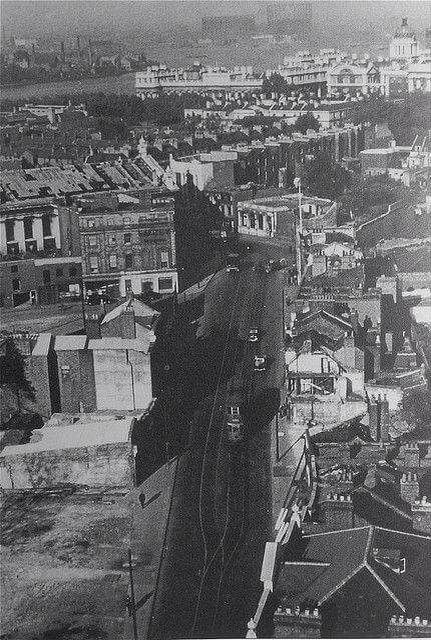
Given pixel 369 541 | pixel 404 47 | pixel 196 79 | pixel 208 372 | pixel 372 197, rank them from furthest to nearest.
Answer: pixel 196 79
pixel 372 197
pixel 404 47
pixel 208 372
pixel 369 541

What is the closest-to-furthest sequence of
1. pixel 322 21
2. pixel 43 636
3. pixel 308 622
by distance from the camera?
1. pixel 308 622
2. pixel 43 636
3. pixel 322 21

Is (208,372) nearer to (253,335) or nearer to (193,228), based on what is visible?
(253,335)

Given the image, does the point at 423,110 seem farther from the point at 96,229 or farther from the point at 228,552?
the point at 228,552

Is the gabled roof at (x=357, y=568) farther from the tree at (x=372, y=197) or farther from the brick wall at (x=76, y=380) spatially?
the tree at (x=372, y=197)

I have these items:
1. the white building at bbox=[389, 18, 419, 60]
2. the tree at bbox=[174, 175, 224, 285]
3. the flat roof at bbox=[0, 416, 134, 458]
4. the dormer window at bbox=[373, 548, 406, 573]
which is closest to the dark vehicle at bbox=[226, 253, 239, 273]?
the tree at bbox=[174, 175, 224, 285]

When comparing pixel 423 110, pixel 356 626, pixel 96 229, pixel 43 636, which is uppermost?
pixel 423 110

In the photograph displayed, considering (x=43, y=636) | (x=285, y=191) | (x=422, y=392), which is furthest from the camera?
(x=285, y=191)

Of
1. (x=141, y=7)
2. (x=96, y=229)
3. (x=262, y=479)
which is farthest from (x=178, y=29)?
(x=262, y=479)

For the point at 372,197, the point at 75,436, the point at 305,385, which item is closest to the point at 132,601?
the point at 75,436
